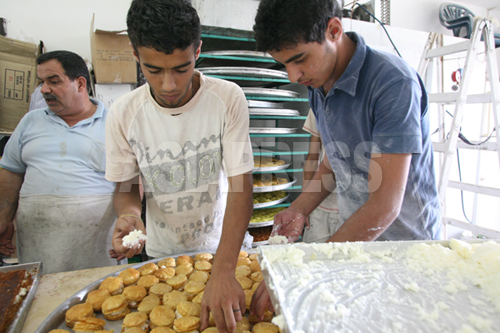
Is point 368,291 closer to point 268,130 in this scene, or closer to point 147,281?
point 147,281

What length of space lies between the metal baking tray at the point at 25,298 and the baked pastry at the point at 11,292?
0.05 ft

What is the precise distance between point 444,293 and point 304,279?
1.12ft

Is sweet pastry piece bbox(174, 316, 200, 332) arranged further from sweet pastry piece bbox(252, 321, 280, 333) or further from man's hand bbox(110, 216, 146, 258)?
man's hand bbox(110, 216, 146, 258)

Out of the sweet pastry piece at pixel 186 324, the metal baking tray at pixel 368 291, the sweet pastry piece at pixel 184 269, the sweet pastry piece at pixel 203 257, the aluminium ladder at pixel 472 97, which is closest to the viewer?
the metal baking tray at pixel 368 291

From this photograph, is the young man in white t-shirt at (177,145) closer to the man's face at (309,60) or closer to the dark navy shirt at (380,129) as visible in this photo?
the man's face at (309,60)

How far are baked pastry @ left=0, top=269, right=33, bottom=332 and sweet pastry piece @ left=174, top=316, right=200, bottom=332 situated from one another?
1.82 ft

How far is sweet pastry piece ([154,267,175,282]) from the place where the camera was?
1.23 metres

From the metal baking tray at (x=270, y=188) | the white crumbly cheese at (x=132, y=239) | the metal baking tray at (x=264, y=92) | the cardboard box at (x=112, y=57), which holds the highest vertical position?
the cardboard box at (x=112, y=57)

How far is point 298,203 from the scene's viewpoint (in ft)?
5.13

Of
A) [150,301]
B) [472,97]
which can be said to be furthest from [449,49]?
[150,301]

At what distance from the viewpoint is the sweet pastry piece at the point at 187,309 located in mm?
1007

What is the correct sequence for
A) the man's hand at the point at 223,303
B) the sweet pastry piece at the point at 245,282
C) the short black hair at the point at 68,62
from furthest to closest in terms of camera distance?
the short black hair at the point at 68,62 < the sweet pastry piece at the point at 245,282 < the man's hand at the point at 223,303

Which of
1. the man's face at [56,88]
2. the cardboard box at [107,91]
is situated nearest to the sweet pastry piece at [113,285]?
the man's face at [56,88]

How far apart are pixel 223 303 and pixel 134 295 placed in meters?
0.46
